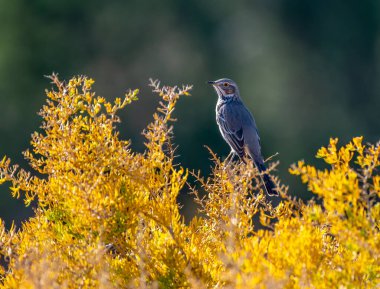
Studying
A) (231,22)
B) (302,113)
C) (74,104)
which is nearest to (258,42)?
(231,22)

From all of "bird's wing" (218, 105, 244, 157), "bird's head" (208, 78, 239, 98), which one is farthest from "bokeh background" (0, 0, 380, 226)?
"bird's wing" (218, 105, 244, 157)

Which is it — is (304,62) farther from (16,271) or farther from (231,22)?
(16,271)

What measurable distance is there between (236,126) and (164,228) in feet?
14.1

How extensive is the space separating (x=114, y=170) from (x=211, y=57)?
26.6 meters

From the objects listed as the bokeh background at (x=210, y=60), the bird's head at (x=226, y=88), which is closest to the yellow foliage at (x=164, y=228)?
the bird's head at (x=226, y=88)

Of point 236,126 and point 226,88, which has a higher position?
point 226,88

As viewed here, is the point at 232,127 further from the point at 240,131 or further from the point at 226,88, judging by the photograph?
the point at 226,88

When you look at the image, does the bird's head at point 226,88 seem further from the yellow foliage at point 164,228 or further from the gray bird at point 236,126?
the yellow foliage at point 164,228

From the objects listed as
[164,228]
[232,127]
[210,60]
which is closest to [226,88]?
[232,127]

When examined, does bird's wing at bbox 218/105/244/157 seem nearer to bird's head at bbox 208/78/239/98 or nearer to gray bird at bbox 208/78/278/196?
gray bird at bbox 208/78/278/196

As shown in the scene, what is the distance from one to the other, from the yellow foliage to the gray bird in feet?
11.1

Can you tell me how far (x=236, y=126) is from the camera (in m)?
8.96

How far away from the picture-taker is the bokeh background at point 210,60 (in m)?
28.2

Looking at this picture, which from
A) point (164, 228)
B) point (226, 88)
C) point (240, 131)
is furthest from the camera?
point (226, 88)
